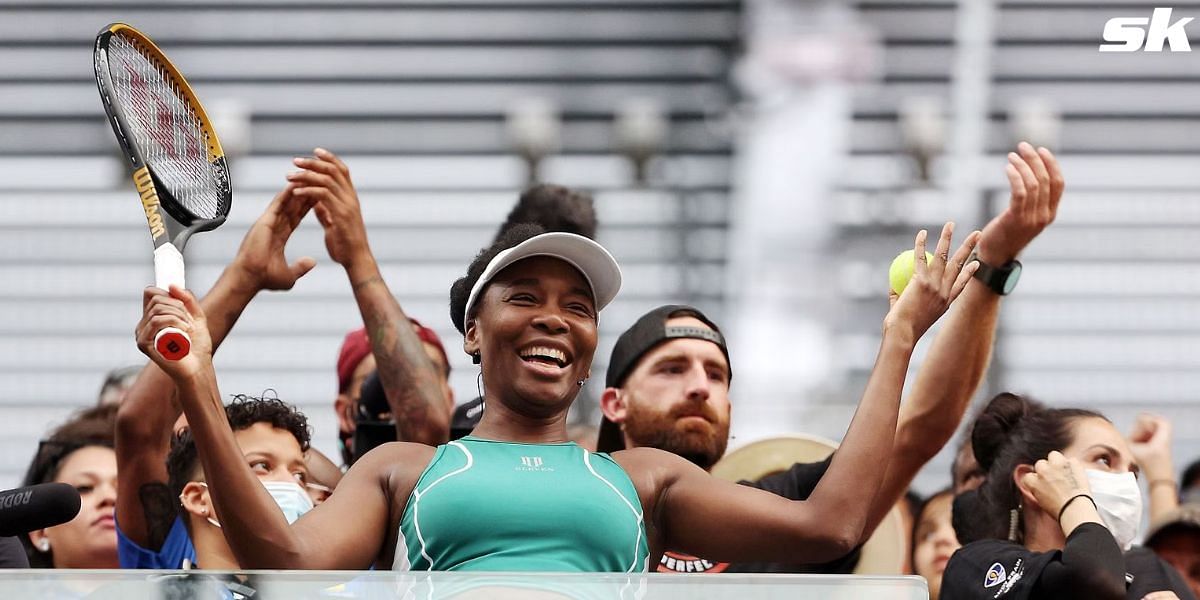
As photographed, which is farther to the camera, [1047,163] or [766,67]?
[766,67]

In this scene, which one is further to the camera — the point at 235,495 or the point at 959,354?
the point at 959,354

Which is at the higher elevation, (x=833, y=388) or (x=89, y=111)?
(x=89, y=111)

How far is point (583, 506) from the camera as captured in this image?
349 cm

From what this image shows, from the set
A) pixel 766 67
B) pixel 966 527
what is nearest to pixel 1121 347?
pixel 766 67

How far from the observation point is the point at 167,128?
3.99 metres

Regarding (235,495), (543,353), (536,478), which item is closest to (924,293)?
(543,353)

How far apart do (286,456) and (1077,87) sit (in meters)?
7.51

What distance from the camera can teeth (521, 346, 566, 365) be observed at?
3725 mm

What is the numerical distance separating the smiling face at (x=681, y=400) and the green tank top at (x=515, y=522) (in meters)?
1.07

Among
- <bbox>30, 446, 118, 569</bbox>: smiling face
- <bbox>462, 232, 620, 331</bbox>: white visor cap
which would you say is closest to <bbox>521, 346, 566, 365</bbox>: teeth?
<bbox>462, 232, 620, 331</bbox>: white visor cap

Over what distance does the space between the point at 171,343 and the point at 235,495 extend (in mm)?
279

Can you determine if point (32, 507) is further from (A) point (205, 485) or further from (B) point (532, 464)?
(A) point (205, 485)


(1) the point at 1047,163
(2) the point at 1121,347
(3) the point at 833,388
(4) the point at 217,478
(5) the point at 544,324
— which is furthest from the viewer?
(2) the point at 1121,347

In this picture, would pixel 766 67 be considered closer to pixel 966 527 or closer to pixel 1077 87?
pixel 1077 87
